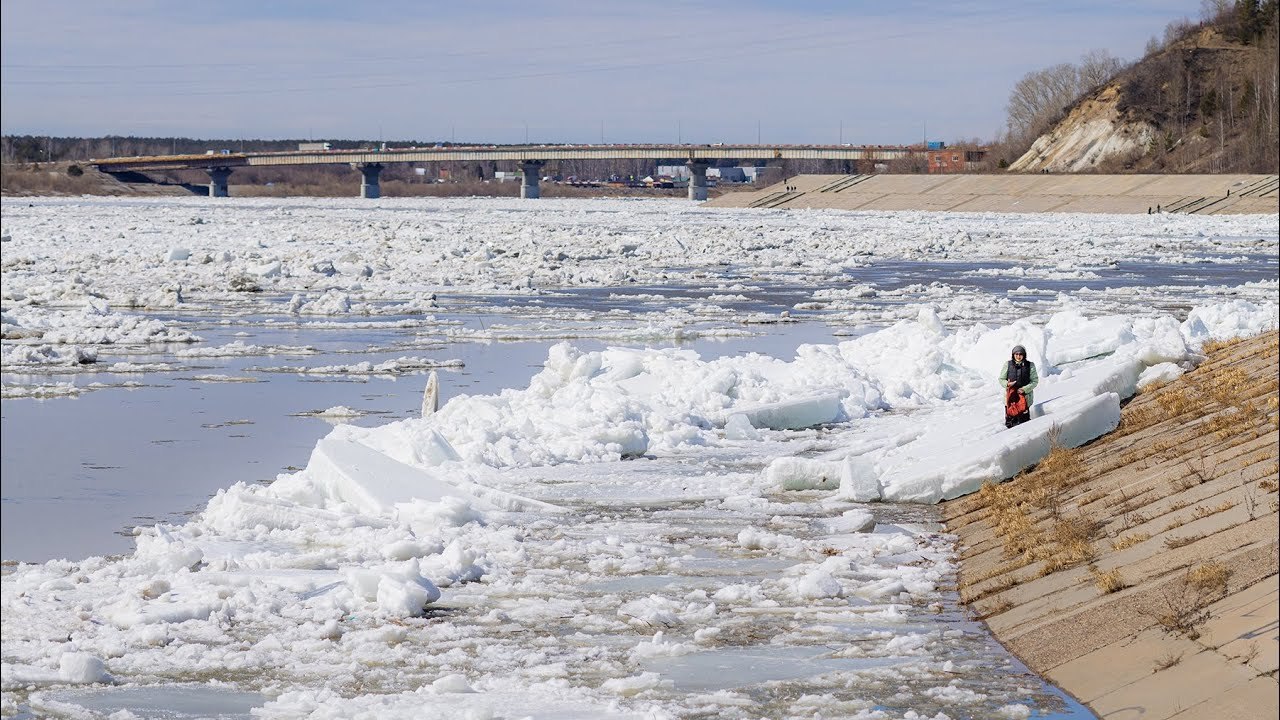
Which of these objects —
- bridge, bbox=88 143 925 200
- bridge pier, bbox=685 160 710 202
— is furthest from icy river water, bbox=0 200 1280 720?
bridge pier, bbox=685 160 710 202

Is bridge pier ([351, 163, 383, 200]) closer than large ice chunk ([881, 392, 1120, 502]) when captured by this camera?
No

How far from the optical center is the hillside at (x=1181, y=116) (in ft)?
326

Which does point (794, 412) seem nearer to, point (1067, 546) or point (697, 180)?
point (1067, 546)

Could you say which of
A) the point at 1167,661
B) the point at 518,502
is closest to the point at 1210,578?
the point at 1167,661

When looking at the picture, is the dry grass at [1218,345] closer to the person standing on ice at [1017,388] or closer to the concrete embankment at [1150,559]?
the concrete embankment at [1150,559]

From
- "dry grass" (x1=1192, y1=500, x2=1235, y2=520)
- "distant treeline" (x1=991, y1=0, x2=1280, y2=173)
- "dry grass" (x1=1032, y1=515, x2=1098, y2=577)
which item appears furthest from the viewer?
"distant treeline" (x1=991, y1=0, x2=1280, y2=173)

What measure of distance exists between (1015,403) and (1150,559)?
16.1 ft

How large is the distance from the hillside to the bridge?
19.1m

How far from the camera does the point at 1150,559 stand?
357 inches

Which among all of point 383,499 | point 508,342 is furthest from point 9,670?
point 508,342

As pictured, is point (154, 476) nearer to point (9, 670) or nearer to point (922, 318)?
point (9, 670)

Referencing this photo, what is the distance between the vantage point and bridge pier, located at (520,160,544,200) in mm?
139625

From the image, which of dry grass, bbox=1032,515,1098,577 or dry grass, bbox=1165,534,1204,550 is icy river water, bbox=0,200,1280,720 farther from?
dry grass, bbox=1165,534,1204,550

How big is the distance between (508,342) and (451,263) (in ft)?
56.4
